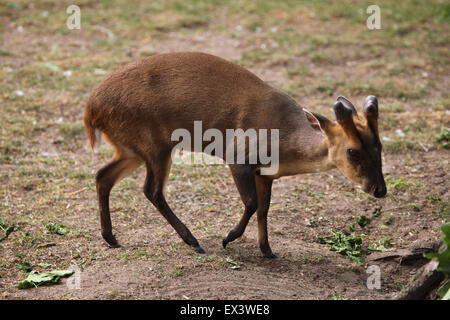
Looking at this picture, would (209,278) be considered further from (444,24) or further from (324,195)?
(444,24)

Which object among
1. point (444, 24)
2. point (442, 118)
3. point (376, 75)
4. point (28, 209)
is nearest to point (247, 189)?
point (28, 209)

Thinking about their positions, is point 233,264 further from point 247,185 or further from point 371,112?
point 371,112

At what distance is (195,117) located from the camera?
17.8 feet

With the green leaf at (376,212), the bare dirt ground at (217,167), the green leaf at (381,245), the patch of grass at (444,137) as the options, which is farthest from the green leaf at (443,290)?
the patch of grass at (444,137)

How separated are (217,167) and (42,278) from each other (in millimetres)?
3224

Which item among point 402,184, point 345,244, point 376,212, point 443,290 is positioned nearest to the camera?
point 443,290

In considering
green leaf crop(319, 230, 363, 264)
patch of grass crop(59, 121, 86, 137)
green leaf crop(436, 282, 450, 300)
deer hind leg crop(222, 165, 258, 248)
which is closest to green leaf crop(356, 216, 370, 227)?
green leaf crop(319, 230, 363, 264)

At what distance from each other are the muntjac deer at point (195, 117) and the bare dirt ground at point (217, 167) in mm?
466

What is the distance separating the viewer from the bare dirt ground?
5164mm

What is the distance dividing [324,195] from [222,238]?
1639 mm

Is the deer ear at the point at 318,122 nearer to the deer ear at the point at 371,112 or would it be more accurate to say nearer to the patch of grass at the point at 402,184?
the deer ear at the point at 371,112

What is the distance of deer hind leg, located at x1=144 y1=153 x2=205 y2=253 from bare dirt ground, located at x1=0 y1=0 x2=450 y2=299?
0.11 meters

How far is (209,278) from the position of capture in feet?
16.1

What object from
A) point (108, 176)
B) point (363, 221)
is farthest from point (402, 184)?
point (108, 176)
